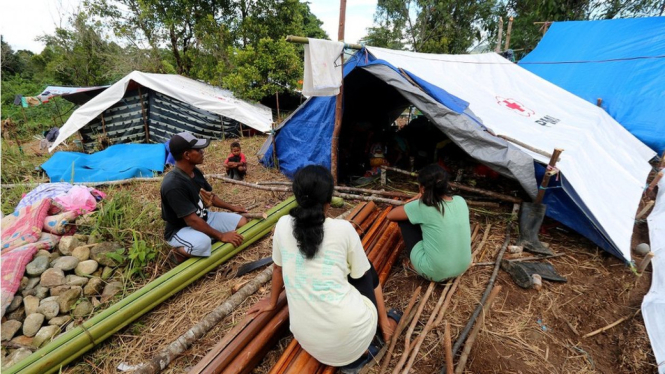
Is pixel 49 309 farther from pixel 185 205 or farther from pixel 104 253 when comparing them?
pixel 185 205

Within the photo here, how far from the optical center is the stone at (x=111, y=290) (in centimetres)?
252

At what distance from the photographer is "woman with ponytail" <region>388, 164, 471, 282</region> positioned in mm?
2131

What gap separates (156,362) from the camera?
1.88m

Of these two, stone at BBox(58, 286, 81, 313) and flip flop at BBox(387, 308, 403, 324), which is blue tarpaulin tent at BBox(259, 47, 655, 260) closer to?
flip flop at BBox(387, 308, 403, 324)

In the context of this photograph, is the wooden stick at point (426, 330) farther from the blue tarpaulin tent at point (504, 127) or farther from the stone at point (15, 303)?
the stone at point (15, 303)

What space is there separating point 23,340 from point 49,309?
238mm

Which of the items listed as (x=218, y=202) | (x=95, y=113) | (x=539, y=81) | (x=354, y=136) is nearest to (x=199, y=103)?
(x=95, y=113)

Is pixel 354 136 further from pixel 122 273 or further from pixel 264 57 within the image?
pixel 264 57

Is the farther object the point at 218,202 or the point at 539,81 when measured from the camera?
the point at 539,81

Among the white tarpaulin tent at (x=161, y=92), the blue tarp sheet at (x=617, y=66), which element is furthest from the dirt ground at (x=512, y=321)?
the white tarpaulin tent at (x=161, y=92)

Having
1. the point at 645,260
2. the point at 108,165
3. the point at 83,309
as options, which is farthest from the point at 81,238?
the point at 645,260

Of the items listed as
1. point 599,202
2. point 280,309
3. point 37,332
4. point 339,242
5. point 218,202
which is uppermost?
point 339,242

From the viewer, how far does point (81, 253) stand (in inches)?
109

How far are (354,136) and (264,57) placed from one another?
19.4 ft
